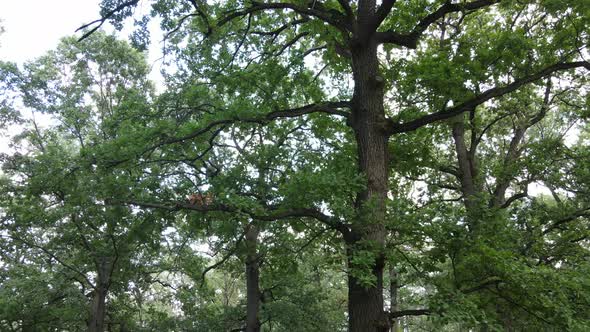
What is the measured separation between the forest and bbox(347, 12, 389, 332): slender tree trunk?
3 centimetres

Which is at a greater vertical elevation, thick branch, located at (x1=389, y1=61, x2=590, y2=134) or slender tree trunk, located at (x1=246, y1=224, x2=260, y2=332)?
thick branch, located at (x1=389, y1=61, x2=590, y2=134)

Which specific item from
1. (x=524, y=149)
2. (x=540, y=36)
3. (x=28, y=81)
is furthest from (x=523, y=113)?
(x=28, y=81)

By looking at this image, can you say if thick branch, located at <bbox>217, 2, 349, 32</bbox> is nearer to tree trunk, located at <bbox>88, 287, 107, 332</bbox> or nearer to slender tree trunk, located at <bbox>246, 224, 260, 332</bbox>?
slender tree trunk, located at <bbox>246, 224, 260, 332</bbox>

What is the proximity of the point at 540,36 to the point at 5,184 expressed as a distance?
13.9m

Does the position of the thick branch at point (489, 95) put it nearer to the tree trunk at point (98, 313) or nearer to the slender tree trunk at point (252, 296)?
the slender tree trunk at point (252, 296)

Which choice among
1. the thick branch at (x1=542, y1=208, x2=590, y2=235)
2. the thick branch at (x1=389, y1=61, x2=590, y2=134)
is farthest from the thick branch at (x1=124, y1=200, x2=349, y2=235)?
the thick branch at (x1=542, y1=208, x2=590, y2=235)

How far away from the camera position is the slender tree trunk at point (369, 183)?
5.40m

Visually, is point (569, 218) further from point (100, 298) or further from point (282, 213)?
point (100, 298)

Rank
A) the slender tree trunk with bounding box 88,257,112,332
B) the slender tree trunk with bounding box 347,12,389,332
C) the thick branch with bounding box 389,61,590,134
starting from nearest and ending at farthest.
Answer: the slender tree trunk with bounding box 347,12,389,332 < the thick branch with bounding box 389,61,590,134 < the slender tree trunk with bounding box 88,257,112,332

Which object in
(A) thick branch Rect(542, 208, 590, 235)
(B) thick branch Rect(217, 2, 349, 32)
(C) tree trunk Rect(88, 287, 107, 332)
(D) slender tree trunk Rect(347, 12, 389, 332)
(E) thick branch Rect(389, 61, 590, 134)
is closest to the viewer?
(D) slender tree trunk Rect(347, 12, 389, 332)

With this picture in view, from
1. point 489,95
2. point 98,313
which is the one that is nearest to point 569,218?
point 489,95

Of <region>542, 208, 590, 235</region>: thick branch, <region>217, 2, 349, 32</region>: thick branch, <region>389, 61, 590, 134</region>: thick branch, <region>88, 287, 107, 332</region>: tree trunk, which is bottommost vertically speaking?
<region>88, 287, 107, 332</region>: tree trunk

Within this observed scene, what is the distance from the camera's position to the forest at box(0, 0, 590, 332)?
18.1 feet

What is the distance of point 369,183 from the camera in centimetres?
614
